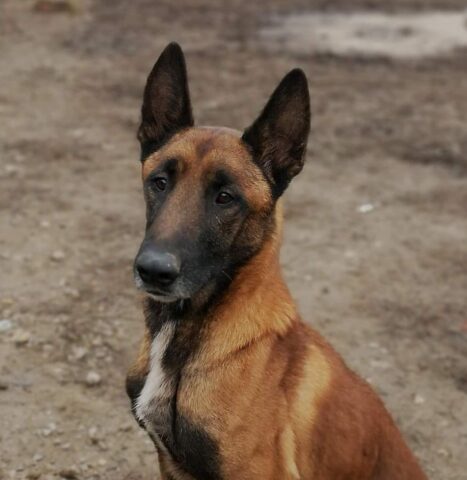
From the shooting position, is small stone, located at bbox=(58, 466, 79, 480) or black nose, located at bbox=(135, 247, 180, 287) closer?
black nose, located at bbox=(135, 247, 180, 287)

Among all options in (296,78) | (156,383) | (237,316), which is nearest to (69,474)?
(156,383)

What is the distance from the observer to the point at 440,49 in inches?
482

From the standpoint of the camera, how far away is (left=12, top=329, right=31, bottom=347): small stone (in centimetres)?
495

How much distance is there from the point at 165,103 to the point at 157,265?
0.86 m

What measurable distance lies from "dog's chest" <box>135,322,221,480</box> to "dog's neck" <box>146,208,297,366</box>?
0.27 ft

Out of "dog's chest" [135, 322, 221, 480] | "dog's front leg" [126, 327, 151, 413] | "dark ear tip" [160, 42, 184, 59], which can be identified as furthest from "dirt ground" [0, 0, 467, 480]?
"dark ear tip" [160, 42, 184, 59]

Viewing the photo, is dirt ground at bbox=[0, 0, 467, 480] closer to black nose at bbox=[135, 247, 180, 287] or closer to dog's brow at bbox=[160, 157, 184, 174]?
black nose at bbox=[135, 247, 180, 287]

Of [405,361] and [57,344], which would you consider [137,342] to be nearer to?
[57,344]

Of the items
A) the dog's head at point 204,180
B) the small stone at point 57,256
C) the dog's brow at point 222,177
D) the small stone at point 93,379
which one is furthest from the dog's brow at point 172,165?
the small stone at point 57,256

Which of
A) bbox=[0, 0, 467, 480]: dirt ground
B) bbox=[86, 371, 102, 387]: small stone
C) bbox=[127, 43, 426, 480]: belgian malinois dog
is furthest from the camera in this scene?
bbox=[86, 371, 102, 387]: small stone

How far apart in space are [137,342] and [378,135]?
181 inches

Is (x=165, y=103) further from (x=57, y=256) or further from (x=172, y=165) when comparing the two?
(x=57, y=256)

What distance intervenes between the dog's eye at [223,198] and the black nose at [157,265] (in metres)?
0.31

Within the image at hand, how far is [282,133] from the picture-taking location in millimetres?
3314
